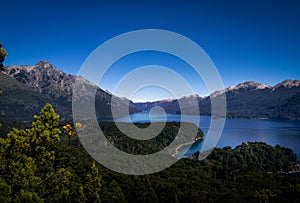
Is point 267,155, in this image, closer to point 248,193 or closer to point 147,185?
point 248,193

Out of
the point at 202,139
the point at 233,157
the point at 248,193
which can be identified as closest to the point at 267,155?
the point at 233,157

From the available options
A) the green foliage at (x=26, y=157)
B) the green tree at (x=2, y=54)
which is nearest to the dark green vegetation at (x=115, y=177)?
the green foliage at (x=26, y=157)

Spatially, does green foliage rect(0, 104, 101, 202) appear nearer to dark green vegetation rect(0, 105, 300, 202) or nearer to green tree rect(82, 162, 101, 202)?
dark green vegetation rect(0, 105, 300, 202)

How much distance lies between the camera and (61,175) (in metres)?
10.1

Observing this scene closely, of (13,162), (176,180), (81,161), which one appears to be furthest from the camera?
(176,180)

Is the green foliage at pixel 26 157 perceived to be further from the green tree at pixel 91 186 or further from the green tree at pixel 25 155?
the green tree at pixel 91 186

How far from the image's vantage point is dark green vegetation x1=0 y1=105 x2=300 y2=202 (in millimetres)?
8398

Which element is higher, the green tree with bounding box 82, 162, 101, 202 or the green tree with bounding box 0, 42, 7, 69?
the green tree with bounding box 0, 42, 7, 69

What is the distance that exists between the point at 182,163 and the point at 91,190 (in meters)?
61.2

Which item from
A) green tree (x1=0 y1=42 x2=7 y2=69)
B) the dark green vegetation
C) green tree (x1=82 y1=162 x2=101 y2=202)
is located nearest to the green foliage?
the dark green vegetation

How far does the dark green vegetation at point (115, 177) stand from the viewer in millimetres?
8398

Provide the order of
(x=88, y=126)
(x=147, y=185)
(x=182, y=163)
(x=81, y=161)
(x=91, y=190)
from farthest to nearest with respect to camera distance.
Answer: (x=88, y=126)
(x=182, y=163)
(x=81, y=161)
(x=147, y=185)
(x=91, y=190)

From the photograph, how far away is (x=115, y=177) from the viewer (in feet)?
157

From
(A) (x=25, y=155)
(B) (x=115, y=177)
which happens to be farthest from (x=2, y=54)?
(B) (x=115, y=177)
